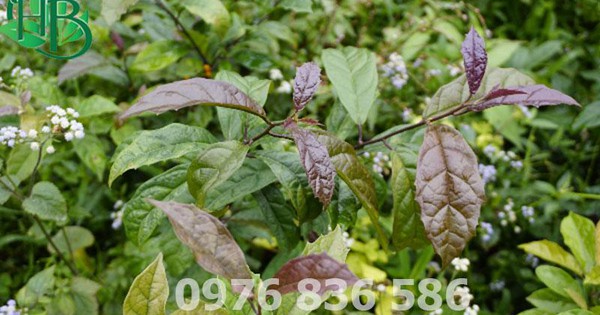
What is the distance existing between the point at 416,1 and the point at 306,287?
90.2 inches

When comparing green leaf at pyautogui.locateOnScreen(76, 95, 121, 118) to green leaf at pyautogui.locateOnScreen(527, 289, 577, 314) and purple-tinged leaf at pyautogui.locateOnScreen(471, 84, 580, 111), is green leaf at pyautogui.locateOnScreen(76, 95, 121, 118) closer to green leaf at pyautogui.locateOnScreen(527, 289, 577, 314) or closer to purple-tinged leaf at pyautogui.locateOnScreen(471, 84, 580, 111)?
purple-tinged leaf at pyautogui.locateOnScreen(471, 84, 580, 111)

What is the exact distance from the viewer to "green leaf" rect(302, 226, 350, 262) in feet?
3.61

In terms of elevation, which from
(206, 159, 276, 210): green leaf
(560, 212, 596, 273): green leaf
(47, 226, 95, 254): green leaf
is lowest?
(47, 226, 95, 254): green leaf

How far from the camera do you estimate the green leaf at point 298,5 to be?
69.9 inches

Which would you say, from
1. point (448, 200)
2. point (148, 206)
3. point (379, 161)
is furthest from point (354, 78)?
point (148, 206)

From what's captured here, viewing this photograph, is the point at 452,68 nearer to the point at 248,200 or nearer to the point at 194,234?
the point at 248,200

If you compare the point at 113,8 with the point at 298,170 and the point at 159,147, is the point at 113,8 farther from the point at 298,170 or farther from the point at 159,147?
the point at 298,170

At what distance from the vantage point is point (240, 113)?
1356mm

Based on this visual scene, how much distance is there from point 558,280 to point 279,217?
0.79 meters

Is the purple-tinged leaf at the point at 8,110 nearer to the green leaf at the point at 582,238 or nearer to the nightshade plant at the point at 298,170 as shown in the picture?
the nightshade plant at the point at 298,170

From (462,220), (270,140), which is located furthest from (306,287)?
(270,140)

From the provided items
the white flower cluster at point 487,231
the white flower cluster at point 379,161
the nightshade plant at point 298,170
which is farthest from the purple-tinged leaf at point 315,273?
the white flower cluster at point 487,231

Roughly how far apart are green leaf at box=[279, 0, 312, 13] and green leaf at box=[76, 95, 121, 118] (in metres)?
0.64

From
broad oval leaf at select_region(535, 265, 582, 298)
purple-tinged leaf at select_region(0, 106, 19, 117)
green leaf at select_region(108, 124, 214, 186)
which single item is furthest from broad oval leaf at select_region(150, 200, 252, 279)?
broad oval leaf at select_region(535, 265, 582, 298)
